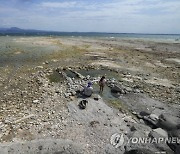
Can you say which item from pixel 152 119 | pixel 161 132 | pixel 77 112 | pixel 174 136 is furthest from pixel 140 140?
pixel 77 112

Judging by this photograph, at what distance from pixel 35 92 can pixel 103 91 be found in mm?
6491

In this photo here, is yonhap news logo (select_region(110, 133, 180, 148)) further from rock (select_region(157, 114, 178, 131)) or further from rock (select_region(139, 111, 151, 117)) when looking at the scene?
rock (select_region(139, 111, 151, 117))

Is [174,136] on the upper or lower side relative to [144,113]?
upper

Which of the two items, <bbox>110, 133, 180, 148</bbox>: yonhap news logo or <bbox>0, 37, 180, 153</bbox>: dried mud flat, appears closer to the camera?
<bbox>110, 133, 180, 148</bbox>: yonhap news logo

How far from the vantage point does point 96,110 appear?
17.2 meters

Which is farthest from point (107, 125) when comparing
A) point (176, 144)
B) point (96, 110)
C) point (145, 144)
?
point (176, 144)

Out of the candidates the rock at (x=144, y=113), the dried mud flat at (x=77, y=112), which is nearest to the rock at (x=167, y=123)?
the dried mud flat at (x=77, y=112)

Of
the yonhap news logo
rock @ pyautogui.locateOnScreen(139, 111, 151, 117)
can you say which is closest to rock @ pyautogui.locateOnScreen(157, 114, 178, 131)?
the yonhap news logo

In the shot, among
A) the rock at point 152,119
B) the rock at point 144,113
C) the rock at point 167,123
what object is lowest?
the rock at point 144,113

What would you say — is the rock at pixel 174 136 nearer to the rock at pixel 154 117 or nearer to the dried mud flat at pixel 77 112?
the dried mud flat at pixel 77 112

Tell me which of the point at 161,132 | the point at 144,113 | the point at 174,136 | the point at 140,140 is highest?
the point at 174,136

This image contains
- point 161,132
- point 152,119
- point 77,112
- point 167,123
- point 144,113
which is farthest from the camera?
point 144,113

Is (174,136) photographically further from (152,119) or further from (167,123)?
(152,119)

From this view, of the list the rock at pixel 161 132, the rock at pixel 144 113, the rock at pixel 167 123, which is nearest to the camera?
the rock at pixel 161 132
